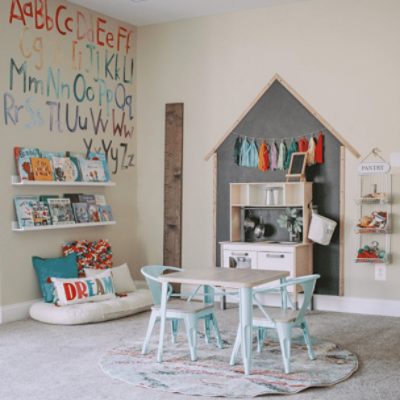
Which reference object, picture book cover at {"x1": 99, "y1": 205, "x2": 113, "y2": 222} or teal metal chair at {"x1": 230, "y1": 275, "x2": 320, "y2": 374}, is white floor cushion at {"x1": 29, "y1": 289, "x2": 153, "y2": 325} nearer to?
picture book cover at {"x1": 99, "y1": 205, "x2": 113, "y2": 222}

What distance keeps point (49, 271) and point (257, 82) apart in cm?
294

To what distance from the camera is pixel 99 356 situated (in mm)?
4887

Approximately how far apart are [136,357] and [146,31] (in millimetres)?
4340

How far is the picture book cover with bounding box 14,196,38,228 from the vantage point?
6.20m

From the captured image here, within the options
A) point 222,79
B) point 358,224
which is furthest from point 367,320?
point 222,79

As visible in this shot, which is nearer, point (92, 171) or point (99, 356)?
point (99, 356)

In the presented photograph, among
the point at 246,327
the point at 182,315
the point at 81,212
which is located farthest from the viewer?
the point at 81,212

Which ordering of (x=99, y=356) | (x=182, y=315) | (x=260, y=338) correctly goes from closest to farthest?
1. (x=182, y=315)
2. (x=99, y=356)
3. (x=260, y=338)

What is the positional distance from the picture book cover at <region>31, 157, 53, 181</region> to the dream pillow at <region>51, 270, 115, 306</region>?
97cm

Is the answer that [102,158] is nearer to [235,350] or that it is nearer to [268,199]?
[268,199]

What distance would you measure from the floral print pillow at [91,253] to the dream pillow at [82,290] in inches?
14.2

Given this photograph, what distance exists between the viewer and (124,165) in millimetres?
7746

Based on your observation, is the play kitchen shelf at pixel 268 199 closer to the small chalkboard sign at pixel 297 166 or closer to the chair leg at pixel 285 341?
the small chalkboard sign at pixel 297 166

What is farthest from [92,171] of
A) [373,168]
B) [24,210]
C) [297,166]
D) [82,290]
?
[373,168]
